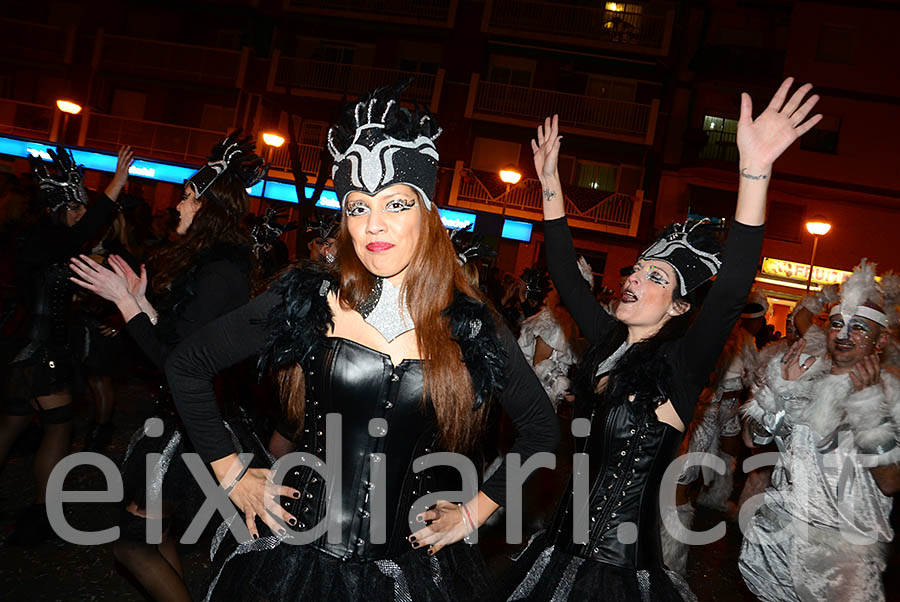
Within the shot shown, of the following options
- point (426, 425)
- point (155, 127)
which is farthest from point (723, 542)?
point (155, 127)

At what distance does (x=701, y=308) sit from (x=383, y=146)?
4.20 ft

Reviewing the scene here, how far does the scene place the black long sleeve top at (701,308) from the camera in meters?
2.36

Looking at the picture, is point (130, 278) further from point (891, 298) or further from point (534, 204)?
point (534, 204)

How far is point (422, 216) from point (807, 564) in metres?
2.77

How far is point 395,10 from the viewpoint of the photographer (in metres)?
22.4

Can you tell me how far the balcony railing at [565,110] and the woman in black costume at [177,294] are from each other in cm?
1834

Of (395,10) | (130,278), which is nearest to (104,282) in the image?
(130,278)

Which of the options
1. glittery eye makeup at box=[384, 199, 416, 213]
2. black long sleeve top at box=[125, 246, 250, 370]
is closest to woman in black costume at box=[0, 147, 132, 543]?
black long sleeve top at box=[125, 246, 250, 370]

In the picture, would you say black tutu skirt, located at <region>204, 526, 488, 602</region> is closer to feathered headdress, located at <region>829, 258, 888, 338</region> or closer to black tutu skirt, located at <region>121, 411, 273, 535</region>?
black tutu skirt, located at <region>121, 411, 273, 535</region>

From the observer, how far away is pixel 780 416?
13.4ft

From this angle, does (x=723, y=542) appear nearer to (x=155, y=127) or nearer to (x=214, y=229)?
(x=214, y=229)

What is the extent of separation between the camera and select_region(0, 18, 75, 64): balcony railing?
2420 centimetres

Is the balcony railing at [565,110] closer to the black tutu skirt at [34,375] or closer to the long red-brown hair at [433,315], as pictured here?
the black tutu skirt at [34,375]

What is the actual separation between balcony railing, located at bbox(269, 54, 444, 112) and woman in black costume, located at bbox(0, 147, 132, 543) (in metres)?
17.8
